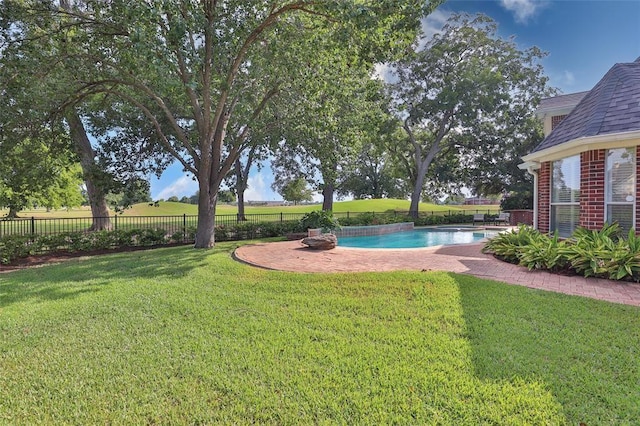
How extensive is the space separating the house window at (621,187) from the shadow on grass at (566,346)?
13.0ft

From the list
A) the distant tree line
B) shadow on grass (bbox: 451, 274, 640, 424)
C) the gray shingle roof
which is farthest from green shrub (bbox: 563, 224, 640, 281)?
the distant tree line

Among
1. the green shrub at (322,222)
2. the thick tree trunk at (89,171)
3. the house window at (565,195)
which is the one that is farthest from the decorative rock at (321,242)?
the thick tree trunk at (89,171)

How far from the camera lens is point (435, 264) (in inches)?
267

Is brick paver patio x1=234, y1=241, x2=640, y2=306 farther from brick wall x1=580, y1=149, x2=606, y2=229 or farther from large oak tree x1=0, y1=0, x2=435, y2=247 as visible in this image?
large oak tree x1=0, y1=0, x2=435, y2=247

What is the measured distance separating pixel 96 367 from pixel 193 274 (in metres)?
3.48

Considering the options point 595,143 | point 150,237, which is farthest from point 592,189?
point 150,237

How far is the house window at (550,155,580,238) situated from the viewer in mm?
7984

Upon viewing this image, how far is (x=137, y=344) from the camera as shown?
11.3 ft

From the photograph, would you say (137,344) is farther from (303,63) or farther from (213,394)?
(303,63)

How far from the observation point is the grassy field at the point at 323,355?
2352mm

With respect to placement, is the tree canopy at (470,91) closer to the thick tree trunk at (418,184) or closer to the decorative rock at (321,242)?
the thick tree trunk at (418,184)

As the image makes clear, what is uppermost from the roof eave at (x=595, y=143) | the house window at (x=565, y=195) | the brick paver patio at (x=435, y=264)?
the roof eave at (x=595, y=143)

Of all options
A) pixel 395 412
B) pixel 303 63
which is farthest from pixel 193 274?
pixel 303 63

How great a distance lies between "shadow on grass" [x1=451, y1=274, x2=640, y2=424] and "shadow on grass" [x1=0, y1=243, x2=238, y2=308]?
5475 millimetres
